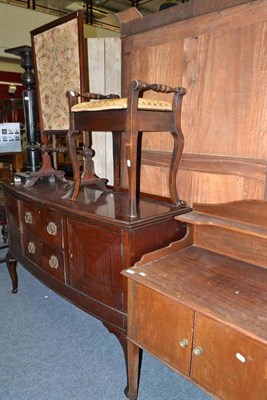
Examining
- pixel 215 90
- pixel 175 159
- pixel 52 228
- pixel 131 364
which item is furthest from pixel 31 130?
pixel 131 364

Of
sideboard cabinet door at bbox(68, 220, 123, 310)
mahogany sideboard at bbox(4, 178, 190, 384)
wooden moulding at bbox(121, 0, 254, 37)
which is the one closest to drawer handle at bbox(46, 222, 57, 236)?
mahogany sideboard at bbox(4, 178, 190, 384)

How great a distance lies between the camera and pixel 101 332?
1.72 metres

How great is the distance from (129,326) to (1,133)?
2.02 meters

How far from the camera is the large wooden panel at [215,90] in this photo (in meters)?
1.23

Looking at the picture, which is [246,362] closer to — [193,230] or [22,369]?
[193,230]

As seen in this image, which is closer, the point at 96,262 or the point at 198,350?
the point at 198,350

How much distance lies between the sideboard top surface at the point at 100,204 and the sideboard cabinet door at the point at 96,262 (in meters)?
0.05

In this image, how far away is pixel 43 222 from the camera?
1.58 meters

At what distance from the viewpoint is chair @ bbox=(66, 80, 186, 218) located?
3.89ft

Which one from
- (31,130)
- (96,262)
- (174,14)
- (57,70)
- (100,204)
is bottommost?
(96,262)

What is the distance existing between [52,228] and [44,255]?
20 centimetres

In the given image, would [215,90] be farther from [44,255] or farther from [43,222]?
[44,255]

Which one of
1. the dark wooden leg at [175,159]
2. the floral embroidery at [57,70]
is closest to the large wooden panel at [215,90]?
the dark wooden leg at [175,159]

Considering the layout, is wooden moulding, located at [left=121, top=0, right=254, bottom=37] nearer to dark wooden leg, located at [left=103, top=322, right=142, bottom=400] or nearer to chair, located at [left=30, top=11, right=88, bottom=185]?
chair, located at [left=30, top=11, right=88, bottom=185]
